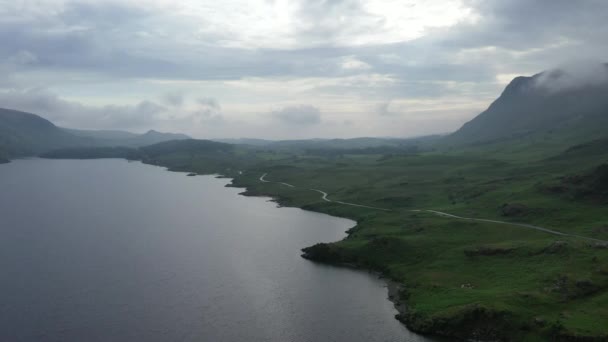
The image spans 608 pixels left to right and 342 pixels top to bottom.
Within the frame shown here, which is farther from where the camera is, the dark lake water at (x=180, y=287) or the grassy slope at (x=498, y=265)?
the dark lake water at (x=180, y=287)

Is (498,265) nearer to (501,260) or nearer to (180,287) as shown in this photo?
(501,260)

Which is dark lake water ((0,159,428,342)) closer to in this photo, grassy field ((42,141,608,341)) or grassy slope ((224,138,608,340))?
grassy field ((42,141,608,341))

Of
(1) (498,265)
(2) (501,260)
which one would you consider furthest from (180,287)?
(2) (501,260)

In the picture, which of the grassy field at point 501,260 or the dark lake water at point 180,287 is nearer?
the grassy field at point 501,260

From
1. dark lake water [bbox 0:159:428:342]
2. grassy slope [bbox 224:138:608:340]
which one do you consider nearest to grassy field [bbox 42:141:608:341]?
grassy slope [bbox 224:138:608:340]

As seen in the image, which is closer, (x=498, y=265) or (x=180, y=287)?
(x=180, y=287)

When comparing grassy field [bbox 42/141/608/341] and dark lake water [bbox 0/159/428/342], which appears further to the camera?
dark lake water [bbox 0/159/428/342]

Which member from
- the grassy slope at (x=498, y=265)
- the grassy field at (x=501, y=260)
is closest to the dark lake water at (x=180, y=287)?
the grassy field at (x=501, y=260)

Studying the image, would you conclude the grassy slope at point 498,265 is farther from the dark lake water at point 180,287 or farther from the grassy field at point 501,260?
the dark lake water at point 180,287
